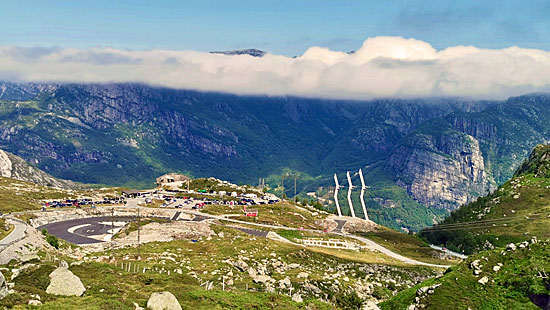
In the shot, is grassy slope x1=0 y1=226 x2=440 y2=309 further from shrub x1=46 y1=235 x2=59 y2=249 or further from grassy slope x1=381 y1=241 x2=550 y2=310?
grassy slope x1=381 y1=241 x2=550 y2=310

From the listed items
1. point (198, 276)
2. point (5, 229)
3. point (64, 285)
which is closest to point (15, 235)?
point (5, 229)

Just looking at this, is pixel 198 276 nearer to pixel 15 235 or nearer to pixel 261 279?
pixel 261 279

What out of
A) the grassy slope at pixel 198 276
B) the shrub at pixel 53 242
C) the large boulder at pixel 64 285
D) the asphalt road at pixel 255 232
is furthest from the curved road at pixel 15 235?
the asphalt road at pixel 255 232

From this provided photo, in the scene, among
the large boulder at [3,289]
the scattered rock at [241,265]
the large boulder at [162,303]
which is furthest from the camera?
the scattered rock at [241,265]

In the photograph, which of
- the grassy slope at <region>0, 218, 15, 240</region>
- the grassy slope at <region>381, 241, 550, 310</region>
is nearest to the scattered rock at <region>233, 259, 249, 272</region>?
the grassy slope at <region>381, 241, 550, 310</region>

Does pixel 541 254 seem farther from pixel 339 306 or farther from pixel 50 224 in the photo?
pixel 50 224

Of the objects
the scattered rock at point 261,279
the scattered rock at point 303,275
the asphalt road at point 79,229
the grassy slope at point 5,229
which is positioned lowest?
the asphalt road at point 79,229

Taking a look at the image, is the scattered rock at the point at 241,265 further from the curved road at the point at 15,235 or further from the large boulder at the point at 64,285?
the curved road at the point at 15,235

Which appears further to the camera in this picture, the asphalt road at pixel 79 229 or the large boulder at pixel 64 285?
the asphalt road at pixel 79 229
